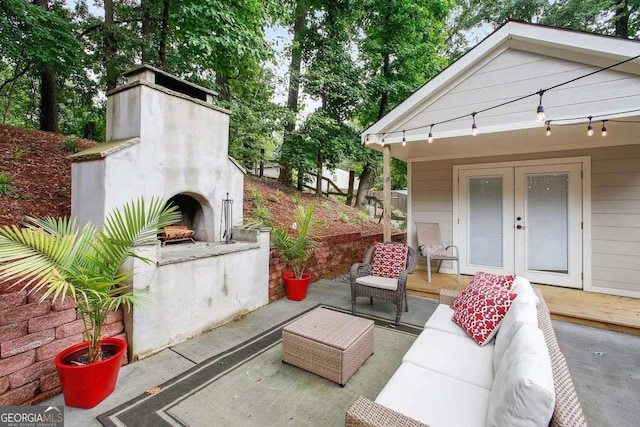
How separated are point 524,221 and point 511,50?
2.81 metres

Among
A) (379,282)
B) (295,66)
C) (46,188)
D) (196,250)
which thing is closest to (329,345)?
(379,282)

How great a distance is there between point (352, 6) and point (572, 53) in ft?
21.0

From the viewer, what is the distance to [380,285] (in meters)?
3.74

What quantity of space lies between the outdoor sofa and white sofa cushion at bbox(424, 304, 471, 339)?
0.02 m

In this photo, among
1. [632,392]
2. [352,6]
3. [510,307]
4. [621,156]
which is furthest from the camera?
[352,6]

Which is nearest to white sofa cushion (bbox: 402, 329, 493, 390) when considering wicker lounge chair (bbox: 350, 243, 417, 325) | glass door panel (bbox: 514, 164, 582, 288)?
wicker lounge chair (bbox: 350, 243, 417, 325)

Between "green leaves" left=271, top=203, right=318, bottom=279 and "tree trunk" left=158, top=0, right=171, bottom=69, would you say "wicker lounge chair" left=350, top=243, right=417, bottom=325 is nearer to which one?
"green leaves" left=271, top=203, right=318, bottom=279

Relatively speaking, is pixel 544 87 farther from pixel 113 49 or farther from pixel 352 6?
pixel 113 49

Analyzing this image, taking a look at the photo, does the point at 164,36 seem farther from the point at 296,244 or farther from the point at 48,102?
the point at 296,244

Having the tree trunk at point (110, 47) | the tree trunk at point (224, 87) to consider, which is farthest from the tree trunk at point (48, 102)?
the tree trunk at point (224, 87)

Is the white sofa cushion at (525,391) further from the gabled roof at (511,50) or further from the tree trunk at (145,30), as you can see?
the tree trunk at (145,30)

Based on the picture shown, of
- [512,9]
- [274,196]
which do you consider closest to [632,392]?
[274,196]

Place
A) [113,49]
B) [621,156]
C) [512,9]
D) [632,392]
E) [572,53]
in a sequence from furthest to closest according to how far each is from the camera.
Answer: [512,9] < [113,49] < [621,156] < [572,53] < [632,392]

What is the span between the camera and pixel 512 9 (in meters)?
9.31
